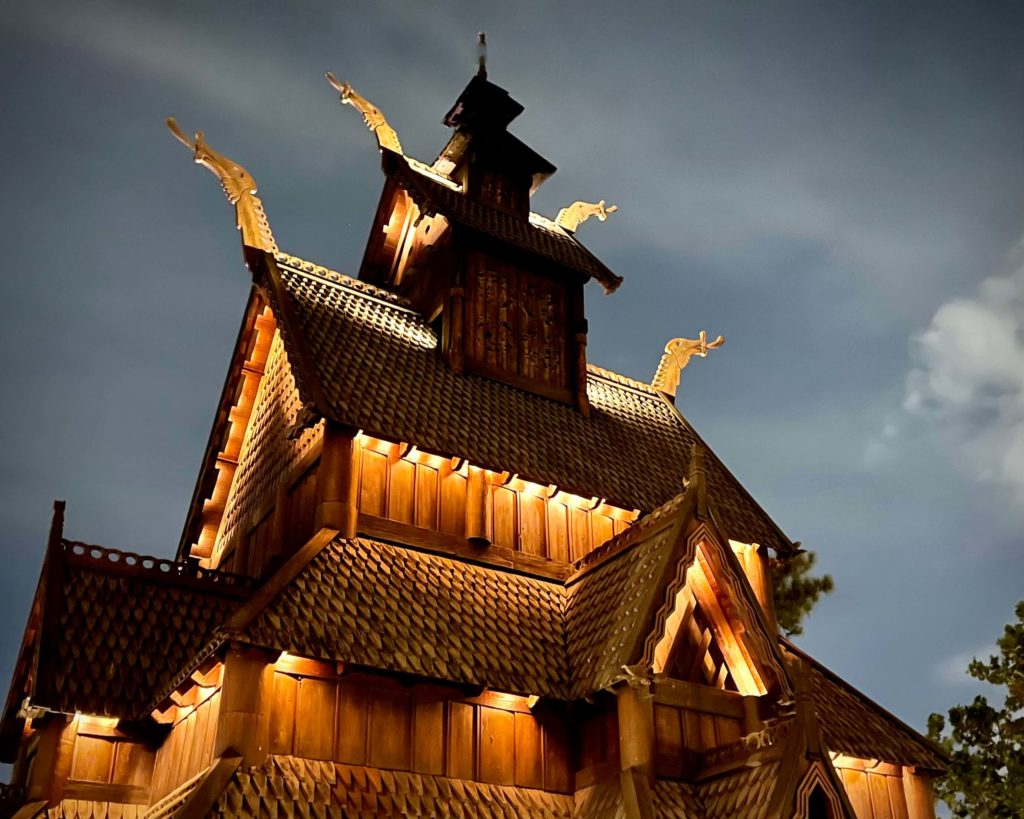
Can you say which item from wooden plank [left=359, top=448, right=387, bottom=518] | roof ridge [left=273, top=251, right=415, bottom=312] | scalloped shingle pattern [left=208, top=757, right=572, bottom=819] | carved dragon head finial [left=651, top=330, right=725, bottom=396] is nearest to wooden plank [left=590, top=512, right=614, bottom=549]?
wooden plank [left=359, top=448, right=387, bottom=518]

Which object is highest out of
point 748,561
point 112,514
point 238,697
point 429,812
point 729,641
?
point 112,514

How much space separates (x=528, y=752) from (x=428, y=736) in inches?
64.3

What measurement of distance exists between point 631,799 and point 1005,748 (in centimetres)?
1572

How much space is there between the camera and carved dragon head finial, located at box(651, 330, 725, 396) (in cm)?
2886

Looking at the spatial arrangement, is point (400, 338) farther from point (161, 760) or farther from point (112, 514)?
point (112, 514)

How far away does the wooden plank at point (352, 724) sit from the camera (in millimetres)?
16406

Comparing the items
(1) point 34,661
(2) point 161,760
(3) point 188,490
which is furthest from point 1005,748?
(3) point 188,490

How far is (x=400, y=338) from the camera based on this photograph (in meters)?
23.2

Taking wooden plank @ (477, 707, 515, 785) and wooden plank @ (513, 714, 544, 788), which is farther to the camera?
wooden plank @ (513, 714, 544, 788)

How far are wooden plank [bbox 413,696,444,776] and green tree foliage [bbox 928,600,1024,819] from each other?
1499 centimetres

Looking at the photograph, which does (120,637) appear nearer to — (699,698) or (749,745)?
(699,698)

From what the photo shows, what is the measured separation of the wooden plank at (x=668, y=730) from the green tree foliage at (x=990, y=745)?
41.7 ft

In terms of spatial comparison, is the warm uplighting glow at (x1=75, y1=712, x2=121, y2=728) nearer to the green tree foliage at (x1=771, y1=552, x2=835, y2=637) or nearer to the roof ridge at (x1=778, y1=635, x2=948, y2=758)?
the roof ridge at (x1=778, y1=635, x2=948, y2=758)

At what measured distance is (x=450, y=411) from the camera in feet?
71.4
